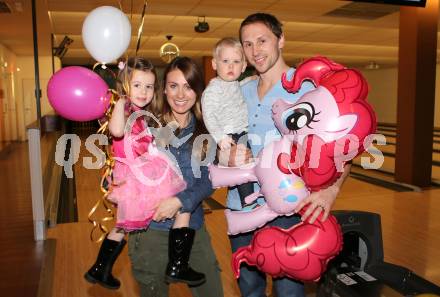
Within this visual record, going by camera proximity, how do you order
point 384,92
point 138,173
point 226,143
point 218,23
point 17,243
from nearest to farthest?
point 138,173, point 226,143, point 17,243, point 218,23, point 384,92

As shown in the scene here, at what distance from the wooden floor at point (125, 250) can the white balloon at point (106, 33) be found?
5.72 ft

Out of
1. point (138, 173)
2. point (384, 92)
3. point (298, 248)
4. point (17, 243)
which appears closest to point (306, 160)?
point (298, 248)

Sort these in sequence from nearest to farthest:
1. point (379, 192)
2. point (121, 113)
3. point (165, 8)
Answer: point (121, 113)
point (379, 192)
point (165, 8)

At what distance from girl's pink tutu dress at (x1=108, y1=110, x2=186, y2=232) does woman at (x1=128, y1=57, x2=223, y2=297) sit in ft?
0.14

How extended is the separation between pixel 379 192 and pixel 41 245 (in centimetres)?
387

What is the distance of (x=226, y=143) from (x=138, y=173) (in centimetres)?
34

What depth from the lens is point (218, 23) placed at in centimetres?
Result: 774

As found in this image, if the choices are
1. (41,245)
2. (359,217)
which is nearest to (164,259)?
(359,217)

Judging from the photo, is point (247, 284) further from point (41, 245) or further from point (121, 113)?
point (41, 245)

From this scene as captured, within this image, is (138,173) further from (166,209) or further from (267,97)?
(267,97)

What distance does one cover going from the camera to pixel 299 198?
1454 millimetres

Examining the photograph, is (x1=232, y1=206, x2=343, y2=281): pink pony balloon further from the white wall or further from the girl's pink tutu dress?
the white wall

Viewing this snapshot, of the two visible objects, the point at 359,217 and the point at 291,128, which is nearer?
the point at 291,128

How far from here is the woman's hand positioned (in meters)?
1.46
